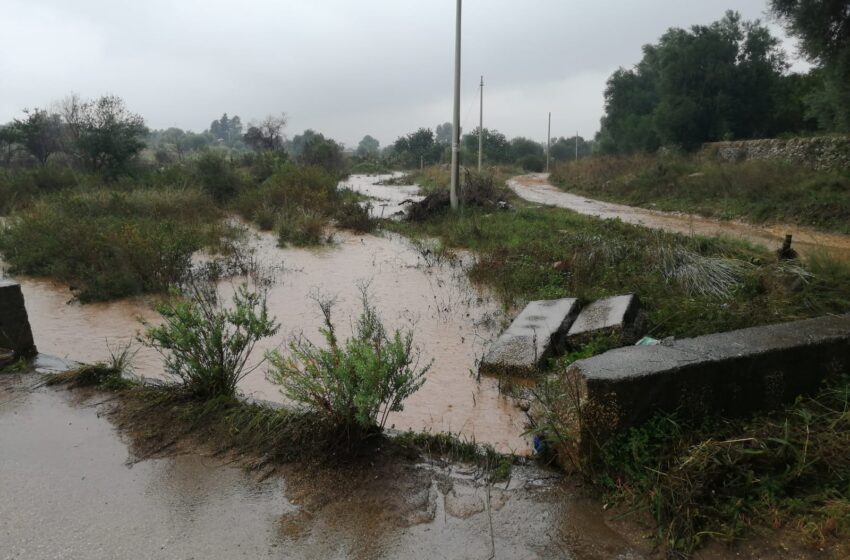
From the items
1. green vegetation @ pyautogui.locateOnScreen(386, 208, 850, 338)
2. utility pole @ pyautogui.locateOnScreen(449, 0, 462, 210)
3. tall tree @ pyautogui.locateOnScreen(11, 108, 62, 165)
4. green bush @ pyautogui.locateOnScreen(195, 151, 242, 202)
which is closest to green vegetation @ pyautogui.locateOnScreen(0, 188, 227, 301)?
green vegetation @ pyautogui.locateOnScreen(386, 208, 850, 338)

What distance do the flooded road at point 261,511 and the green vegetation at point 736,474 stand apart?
0.89 ft

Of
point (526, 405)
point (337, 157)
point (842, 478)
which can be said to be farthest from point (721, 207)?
point (337, 157)

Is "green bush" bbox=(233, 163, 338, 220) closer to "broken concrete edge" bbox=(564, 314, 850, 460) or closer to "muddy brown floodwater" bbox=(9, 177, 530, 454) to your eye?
"muddy brown floodwater" bbox=(9, 177, 530, 454)

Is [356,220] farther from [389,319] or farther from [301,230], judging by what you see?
[389,319]

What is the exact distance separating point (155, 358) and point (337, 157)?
36231mm

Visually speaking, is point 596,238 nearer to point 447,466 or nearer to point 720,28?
point 447,466

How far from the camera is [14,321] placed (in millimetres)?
4965

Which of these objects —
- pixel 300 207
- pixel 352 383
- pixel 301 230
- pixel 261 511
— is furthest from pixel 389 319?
pixel 300 207

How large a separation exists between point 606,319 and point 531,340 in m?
0.80

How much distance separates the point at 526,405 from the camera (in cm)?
471

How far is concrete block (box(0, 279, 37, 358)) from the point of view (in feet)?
16.0

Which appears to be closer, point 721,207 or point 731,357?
point 731,357

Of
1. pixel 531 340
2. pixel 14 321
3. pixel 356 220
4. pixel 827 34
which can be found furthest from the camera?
pixel 356 220

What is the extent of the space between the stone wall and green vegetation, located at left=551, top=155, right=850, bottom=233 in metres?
0.68
